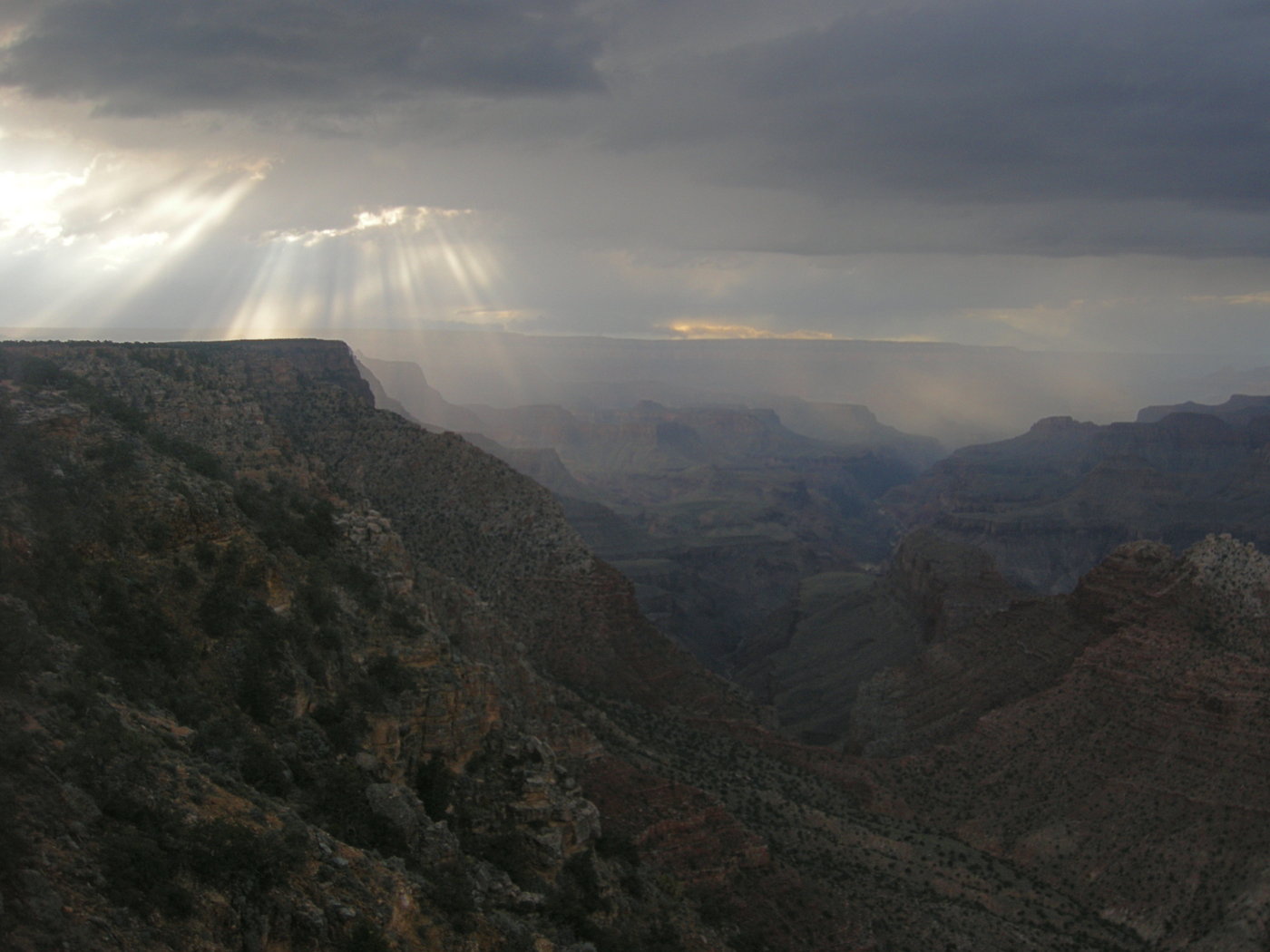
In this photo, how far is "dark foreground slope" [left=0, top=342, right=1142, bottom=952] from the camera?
12.7 meters

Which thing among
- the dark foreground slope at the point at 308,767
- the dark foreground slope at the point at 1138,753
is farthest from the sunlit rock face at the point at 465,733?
the dark foreground slope at the point at 1138,753

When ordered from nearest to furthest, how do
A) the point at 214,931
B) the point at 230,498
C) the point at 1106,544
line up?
the point at 214,931, the point at 230,498, the point at 1106,544

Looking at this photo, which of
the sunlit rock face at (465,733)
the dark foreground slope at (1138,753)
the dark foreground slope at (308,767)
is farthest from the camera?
the dark foreground slope at (1138,753)

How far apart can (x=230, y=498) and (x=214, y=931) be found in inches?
536

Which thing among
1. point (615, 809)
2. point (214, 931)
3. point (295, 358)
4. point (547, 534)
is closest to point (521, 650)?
point (615, 809)

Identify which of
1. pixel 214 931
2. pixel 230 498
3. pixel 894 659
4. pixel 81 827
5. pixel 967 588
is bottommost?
pixel 894 659

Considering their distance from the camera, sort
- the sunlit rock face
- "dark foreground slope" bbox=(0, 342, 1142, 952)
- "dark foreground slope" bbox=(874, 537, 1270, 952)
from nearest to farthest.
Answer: "dark foreground slope" bbox=(0, 342, 1142, 952)
the sunlit rock face
"dark foreground slope" bbox=(874, 537, 1270, 952)

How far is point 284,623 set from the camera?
20.7 meters

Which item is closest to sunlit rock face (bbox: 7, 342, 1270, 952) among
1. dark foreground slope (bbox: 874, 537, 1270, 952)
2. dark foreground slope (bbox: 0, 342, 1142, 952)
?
dark foreground slope (bbox: 0, 342, 1142, 952)

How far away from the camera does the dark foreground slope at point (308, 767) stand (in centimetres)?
1272

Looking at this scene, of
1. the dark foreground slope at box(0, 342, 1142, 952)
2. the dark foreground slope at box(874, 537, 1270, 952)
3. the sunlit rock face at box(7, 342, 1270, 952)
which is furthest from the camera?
the dark foreground slope at box(874, 537, 1270, 952)

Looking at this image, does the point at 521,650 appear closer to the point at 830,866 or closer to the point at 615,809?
the point at 615,809

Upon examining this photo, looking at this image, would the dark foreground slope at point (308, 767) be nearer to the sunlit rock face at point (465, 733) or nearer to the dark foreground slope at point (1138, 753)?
the sunlit rock face at point (465, 733)

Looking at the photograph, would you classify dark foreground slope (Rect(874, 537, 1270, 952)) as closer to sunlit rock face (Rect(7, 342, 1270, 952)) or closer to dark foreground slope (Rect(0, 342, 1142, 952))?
sunlit rock face (Rect(7, 342, 1270, 952))
